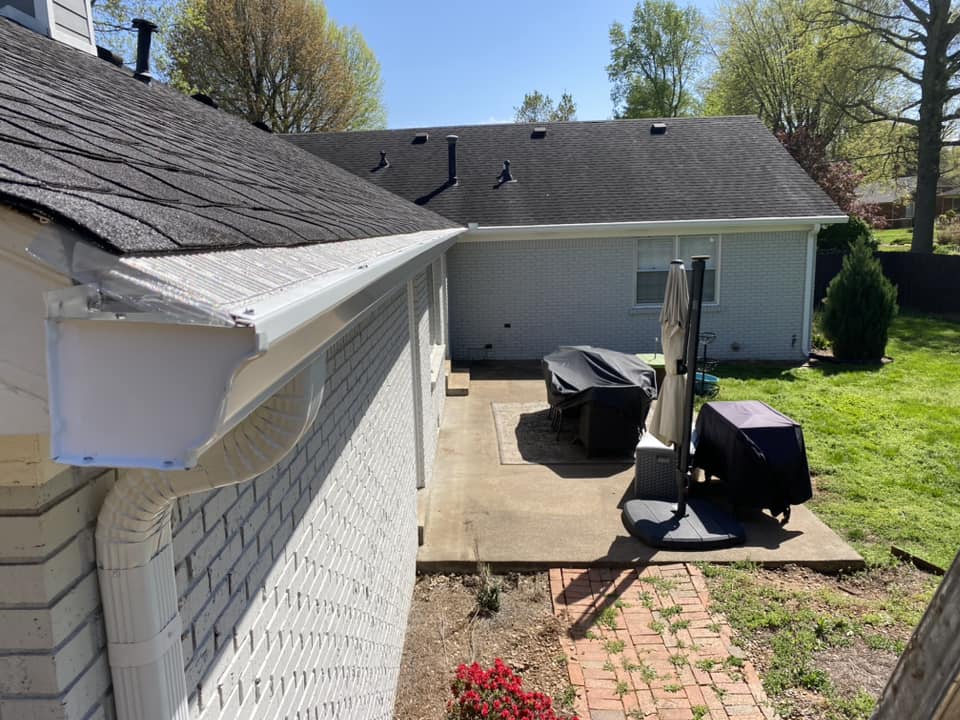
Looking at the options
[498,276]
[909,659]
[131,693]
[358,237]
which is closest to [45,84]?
[358,237]

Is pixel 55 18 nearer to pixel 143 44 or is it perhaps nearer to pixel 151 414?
pixel 143 44

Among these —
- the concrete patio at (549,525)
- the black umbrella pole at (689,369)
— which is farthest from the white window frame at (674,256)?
the black umbrella pole at (689,369)

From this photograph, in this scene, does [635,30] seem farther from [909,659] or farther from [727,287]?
[909,659]

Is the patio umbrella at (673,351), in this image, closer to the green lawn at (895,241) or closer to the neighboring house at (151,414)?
the neighboring house at (151,414)

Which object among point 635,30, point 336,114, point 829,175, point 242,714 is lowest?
point 242,714

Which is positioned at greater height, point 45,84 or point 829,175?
point 829,175

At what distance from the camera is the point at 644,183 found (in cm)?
1702

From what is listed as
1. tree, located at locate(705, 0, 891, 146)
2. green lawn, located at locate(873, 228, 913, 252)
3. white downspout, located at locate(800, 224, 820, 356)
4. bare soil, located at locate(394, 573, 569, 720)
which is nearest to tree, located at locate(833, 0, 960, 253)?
tree, located at locate(705, 0, 891, 146)

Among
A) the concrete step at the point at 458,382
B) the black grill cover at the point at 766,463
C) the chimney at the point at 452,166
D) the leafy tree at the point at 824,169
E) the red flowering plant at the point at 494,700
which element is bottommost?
the red flowering plant at the point at 494,700

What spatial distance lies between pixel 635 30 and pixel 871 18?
2276 centimetres

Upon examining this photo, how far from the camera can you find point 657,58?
156 ft

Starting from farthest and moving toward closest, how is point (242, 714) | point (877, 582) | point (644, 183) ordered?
point (644, 183)
point (877, 582)
point (242, 714)

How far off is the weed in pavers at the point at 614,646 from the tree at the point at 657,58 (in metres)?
46.0

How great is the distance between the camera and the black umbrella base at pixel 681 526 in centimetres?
688
